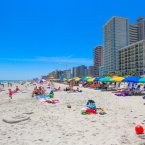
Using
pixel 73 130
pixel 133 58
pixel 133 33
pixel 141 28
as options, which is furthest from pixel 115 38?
pixel 73 130

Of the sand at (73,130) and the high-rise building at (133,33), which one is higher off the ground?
the high-rise building at (133,33)

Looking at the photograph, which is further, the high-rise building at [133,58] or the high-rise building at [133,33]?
the high-rise building at [133,33]

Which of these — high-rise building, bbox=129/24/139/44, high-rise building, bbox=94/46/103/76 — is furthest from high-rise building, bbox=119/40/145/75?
high-rise building, bbox=94/46/103/76

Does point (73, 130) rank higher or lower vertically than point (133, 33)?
lower

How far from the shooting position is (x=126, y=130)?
9320 mm

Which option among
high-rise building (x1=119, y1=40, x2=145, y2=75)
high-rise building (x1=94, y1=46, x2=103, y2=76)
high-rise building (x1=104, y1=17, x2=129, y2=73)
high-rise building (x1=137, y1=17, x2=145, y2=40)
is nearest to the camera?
high-rise building (x1=119, y1=40, x2=145, y2=75)

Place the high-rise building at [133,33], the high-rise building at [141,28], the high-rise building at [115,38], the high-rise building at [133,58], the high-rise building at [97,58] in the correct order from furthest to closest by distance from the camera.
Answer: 1. the high-rise building at [97,58]
2. the high-rise building at [141,28]
3. the high-rise building at [133,33]
4. the high-rise building at [115,38]
5. the high-rise building at [133,58]

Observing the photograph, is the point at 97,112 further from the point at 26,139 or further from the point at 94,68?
the point at 94,68

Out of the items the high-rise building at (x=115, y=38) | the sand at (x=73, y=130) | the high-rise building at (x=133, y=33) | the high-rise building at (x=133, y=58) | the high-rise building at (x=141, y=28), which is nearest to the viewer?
the sand at (x=73, y=130)

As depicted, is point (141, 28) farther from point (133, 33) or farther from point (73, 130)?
point (73, 130)

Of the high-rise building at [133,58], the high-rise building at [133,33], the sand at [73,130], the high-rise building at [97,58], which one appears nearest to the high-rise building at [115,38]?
the high-rise building at [133,58]

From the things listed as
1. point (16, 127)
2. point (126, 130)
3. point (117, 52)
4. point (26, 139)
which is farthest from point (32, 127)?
point (117, 52)

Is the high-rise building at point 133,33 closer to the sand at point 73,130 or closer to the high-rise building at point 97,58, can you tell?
the high-rise building at point 97,58

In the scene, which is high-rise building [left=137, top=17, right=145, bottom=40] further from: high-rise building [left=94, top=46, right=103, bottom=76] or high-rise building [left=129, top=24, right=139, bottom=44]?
high-rise building [left=94, top=46, right=103, bottom=76]
